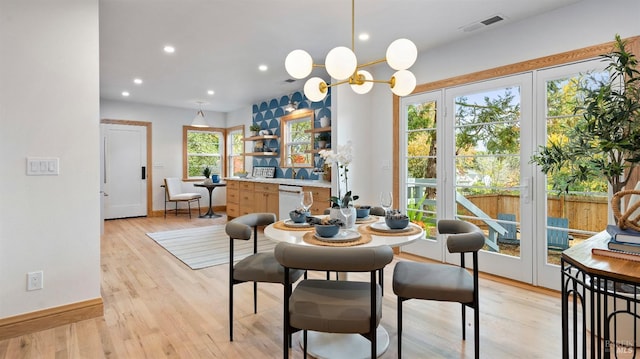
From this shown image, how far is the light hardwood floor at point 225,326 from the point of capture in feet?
6.86

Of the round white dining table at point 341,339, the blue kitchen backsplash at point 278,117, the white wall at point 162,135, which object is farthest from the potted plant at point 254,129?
the round white dining table at point 341,339

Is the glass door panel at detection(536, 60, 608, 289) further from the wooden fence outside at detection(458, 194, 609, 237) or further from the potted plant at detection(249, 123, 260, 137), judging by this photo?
the potted plant at detection(249, 123, 260, 137)

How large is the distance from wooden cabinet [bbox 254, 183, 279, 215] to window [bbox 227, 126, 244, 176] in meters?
2.35

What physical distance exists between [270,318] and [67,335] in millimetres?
1363

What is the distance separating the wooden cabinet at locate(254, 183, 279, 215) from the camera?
5.55 meters

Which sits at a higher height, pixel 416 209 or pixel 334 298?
pixel 416 209

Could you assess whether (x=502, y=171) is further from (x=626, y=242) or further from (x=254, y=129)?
(x=254, y=129)

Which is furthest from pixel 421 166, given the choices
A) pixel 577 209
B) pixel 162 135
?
pixel 162 135

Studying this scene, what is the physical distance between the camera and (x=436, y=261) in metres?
3.95

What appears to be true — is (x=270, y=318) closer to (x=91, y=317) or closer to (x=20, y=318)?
(x=91, y=317)

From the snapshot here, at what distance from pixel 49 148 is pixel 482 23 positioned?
3.76m

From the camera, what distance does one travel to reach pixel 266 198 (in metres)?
5.75

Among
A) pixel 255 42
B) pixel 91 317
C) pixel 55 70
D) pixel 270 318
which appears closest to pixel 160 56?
A: pixel 255 42

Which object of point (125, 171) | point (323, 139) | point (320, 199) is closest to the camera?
point (320, 199)
